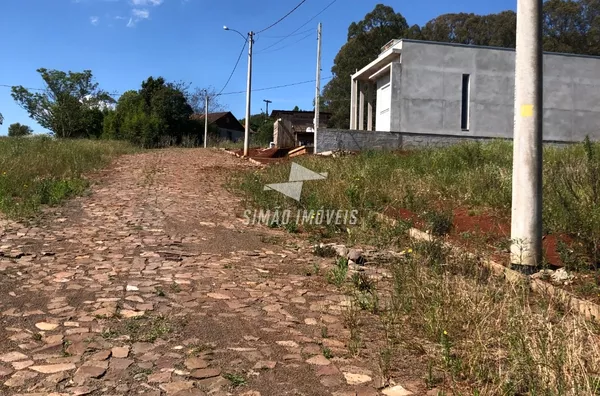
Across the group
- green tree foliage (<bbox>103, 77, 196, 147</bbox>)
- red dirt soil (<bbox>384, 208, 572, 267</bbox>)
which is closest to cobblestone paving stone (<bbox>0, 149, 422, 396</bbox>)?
red dirt soil (<bbox>384, 208, 572, 267</bbox>)

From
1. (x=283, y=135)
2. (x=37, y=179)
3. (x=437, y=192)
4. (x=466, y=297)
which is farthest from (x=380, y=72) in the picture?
(x=466, y=297)

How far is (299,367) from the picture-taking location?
282 centimetres

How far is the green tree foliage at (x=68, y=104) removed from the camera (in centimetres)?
4159

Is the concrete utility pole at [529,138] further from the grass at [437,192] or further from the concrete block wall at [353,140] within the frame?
the concrete block wall at [353,140]

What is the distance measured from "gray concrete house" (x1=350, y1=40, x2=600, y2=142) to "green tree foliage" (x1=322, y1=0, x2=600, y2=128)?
70.7 feet

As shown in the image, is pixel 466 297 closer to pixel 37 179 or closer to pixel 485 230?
pixel 485 230

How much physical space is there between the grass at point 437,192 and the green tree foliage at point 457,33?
33793 millimetres

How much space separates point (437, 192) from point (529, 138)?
11.1 feet

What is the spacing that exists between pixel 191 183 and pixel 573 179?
8.60 metres

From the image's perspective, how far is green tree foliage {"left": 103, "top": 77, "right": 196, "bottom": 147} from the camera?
122 ft

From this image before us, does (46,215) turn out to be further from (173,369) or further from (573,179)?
(573,179)

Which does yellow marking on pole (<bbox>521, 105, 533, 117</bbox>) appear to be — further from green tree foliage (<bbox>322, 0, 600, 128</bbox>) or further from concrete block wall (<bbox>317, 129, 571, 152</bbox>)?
green tree foliage (<bbox>322, 0, 600, 128</bbox>)

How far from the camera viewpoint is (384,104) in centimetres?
2020

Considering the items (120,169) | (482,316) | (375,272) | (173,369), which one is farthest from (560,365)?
(120,169)
